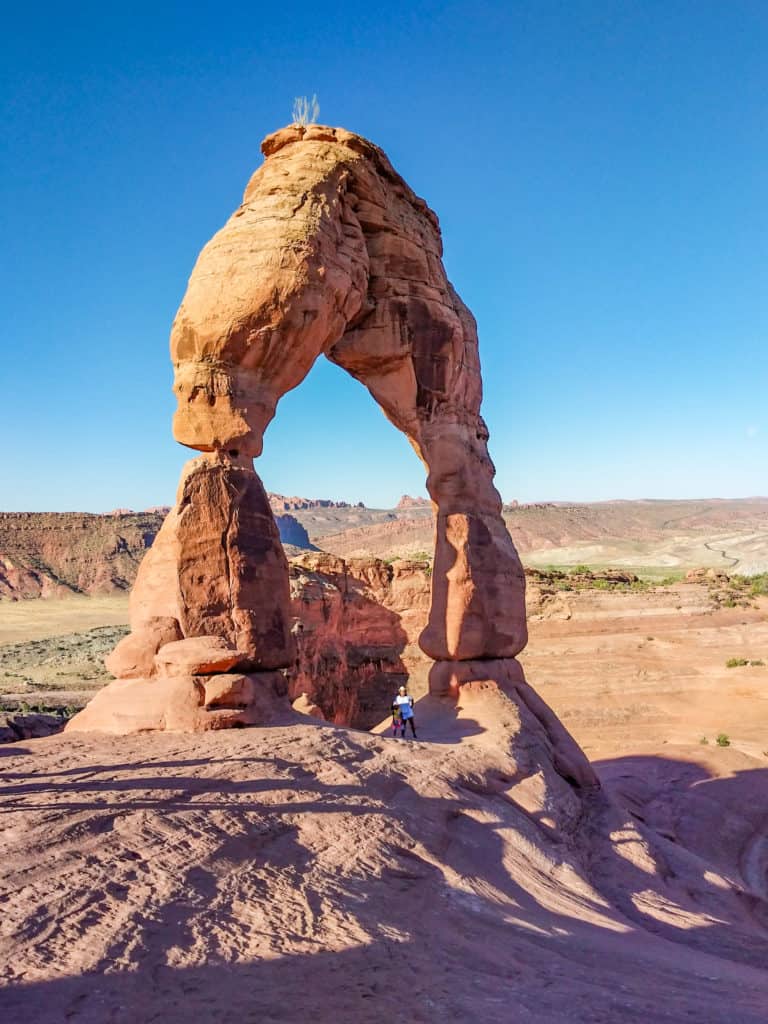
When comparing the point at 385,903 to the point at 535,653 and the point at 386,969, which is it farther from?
the point at 535,653

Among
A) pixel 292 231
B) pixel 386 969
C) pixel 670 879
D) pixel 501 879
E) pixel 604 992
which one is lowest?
pixel 670 879

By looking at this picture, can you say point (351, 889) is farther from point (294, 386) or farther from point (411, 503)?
point (411, 503)

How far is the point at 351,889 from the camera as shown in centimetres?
491

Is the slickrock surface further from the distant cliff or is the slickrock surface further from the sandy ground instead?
the distant cliff

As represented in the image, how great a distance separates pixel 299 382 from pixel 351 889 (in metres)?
7.02

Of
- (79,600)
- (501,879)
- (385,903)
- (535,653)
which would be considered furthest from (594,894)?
(79,600)

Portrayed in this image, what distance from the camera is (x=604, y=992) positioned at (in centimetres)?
404

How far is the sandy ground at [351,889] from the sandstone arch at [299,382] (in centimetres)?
143

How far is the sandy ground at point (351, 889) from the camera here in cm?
338

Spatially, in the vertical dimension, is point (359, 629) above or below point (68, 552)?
below

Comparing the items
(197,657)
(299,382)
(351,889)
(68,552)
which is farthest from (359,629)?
(68,552)

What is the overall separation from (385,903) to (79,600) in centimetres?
5633

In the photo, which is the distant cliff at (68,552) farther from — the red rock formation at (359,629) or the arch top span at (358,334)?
the arch top span at (358,334)

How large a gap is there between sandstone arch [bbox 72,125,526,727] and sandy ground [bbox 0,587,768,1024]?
4.70 ft
